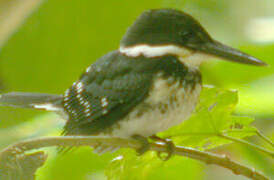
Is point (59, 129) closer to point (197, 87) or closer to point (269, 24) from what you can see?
point (197, 87)

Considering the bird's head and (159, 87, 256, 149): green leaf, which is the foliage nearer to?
(159, 87, 256, 149): green leaf

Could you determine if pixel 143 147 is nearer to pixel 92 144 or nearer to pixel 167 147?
pixel 167 147

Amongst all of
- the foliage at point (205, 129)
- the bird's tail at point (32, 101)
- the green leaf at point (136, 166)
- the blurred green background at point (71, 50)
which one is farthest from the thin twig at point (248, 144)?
the bird's tail at point (32, 101)

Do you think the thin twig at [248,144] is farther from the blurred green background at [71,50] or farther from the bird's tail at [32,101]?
the bird's tail at [32,101]

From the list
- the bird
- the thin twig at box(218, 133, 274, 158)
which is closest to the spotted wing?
the bird

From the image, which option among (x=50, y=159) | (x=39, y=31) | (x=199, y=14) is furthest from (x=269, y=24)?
(x=50, y=159)
